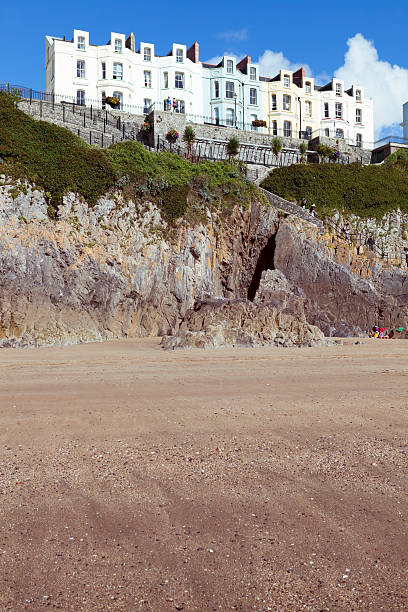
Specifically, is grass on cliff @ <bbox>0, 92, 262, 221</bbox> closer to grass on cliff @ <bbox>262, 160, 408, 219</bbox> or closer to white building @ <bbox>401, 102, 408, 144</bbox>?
grass on cliff @ <bbox>262, 160, 408, 219</bbox>

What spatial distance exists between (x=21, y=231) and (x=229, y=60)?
43367 mm

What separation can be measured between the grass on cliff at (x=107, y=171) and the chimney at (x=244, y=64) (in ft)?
106

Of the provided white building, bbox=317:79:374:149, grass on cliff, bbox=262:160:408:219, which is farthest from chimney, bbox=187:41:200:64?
grass on cliff, bbox=262:160:408:219

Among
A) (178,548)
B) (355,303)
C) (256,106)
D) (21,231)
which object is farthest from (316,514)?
(256,106)

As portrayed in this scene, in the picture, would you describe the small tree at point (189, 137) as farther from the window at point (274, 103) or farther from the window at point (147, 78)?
the window at point (274, 103)

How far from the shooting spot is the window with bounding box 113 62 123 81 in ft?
154

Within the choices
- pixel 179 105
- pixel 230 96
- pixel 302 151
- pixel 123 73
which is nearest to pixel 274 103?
pixel 230 96

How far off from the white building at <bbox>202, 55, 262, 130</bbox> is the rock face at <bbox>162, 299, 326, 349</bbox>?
120ft

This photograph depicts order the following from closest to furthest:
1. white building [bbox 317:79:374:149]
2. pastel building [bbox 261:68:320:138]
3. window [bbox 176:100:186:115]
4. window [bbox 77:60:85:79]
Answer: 1. window [bbox 77:60:85:79]
2. window [bbox 176:100:186:115]
3. pastel building [bbox 261:68:320:138]
4. white building [bbox 317:79:374:149]

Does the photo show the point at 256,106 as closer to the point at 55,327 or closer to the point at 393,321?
the point at 393,321

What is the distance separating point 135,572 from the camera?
Result: 321cm

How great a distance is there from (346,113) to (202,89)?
63.9ft

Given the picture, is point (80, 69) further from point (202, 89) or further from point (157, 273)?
point (157, 273)

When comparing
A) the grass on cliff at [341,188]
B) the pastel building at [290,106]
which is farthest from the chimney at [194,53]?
the grass on cliff at [341,188]
